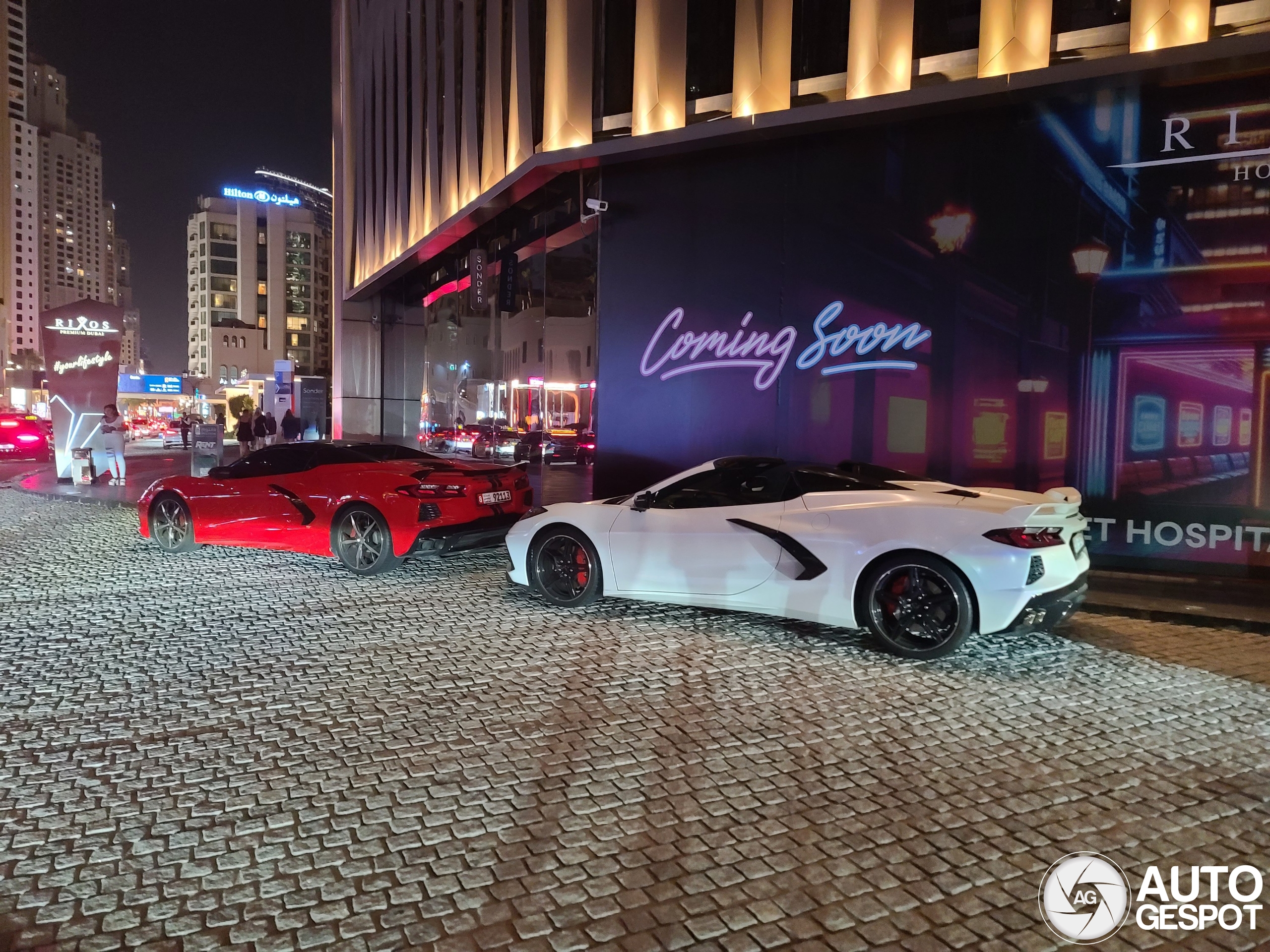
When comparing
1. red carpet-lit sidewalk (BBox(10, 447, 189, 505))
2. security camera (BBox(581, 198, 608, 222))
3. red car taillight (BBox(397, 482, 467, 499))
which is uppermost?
security camera (BBox(581, 198, 608, 222))

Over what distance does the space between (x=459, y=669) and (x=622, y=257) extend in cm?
800

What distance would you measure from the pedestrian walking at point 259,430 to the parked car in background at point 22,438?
652cm

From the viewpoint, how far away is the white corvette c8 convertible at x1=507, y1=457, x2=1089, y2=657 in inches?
212

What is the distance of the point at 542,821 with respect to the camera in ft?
11.0

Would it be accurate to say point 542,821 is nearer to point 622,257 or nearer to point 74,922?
point 74,922

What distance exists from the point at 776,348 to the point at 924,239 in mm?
2169

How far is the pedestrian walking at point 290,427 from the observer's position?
25.8m

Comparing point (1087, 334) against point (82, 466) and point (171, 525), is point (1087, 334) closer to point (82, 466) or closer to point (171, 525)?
point (171, 525)

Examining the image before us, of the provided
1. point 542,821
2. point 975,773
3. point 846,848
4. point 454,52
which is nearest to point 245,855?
point 542,821

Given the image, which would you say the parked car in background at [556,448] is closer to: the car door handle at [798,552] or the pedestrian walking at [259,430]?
the car door handle at [798,552]

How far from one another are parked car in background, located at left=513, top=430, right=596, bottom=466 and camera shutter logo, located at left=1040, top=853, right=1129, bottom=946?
10.0 meters
